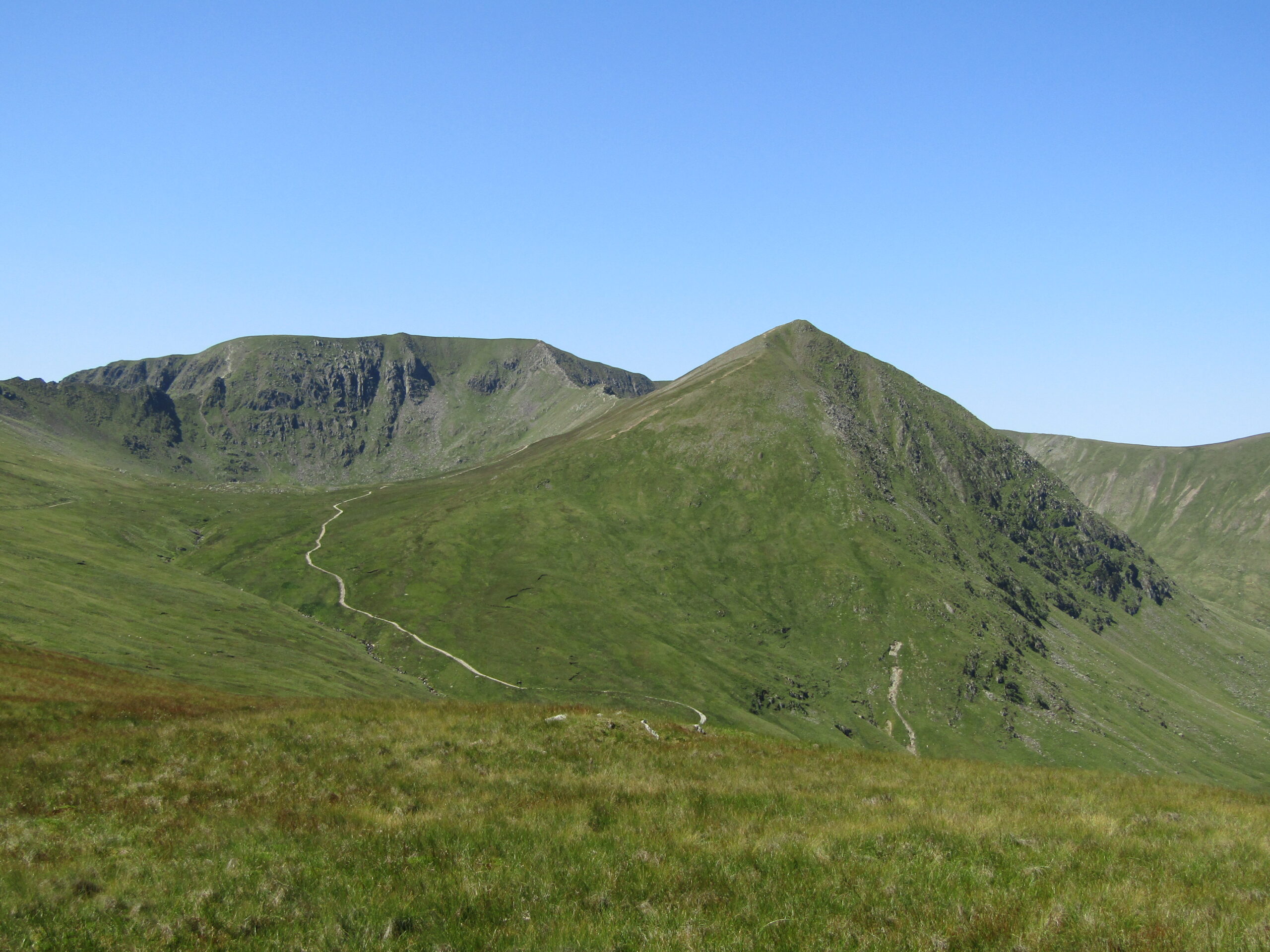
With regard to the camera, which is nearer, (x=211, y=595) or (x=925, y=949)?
(x=925, y=949)

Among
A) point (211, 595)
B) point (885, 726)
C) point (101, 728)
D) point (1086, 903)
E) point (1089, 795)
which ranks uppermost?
point (1086, 903)

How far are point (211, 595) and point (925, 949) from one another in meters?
170

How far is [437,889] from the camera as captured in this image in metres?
12.3

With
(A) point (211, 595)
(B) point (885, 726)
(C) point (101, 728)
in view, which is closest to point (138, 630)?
(A) point (211, 595)

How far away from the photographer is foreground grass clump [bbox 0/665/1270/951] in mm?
10945

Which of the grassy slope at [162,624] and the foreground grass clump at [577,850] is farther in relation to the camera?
the grassy slope at [162,624]

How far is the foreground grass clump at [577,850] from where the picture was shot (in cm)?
1095

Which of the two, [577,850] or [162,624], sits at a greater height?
[577,850]

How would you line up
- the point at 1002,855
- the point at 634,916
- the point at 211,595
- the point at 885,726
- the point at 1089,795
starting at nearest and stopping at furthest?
the point at 634,916, the point at 1002,855, the point at 1089,795, the point at 211,595, the point at 885,726

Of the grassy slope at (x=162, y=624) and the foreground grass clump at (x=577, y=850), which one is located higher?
the foreground grass clump at (x=577, y=850)

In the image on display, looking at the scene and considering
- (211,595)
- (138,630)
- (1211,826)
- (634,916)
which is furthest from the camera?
(211,595)

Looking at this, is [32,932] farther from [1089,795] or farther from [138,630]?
[138,630]

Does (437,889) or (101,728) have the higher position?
(437,889)

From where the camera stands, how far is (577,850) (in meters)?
14.3
